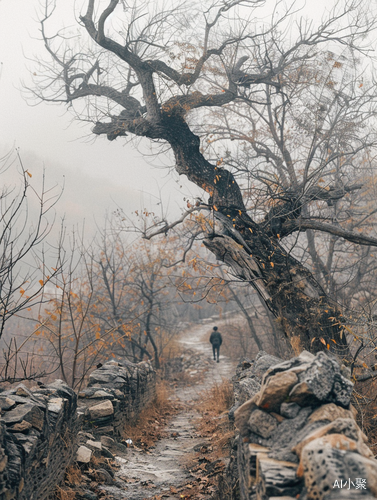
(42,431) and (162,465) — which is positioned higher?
(42,431)

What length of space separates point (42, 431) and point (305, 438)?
257 cm

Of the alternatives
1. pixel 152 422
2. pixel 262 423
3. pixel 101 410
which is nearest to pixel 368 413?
pixel 262 423

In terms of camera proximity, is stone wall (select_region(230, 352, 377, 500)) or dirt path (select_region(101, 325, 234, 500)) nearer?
stone wall (select_region(230, 352, 377, 500))

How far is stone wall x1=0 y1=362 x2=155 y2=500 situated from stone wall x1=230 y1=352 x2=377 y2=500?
70.6 inches

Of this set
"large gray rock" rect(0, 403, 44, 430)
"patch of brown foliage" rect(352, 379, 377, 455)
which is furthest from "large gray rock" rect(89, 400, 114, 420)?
"patch of brown foliage" rect(352, 379, 377, 455)

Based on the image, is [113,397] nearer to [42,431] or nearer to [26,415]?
[42,431]

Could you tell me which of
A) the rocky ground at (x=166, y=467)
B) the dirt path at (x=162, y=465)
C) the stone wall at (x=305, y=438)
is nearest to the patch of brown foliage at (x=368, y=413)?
the rocky ground at (x=166, y=467)

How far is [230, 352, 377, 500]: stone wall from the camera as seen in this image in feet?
5.90

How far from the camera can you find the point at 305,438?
218cm

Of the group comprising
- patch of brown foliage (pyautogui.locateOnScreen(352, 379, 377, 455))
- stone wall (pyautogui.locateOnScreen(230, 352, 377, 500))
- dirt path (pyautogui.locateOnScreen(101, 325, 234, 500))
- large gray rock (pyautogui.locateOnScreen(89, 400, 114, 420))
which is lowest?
dirt path (pyautogui.locateOnScreen(101, 325, 234, 500))

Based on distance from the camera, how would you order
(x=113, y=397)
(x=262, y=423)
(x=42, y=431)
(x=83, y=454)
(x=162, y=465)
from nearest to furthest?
(x=262, y=423) → (x=42, y=431) → (x=83, y=454) → (x=162, y=465) → (x=113, y=397)

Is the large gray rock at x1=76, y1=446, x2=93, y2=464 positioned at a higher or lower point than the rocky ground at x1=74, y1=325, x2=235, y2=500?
higher

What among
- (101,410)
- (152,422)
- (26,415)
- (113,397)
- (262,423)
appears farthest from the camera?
(152,422)

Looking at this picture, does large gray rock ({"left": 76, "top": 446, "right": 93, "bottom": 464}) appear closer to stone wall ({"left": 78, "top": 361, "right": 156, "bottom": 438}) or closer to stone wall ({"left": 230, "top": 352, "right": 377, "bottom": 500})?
stone wall ({"left": 78, "top": 361, "right": 156, "bottom": 438})
